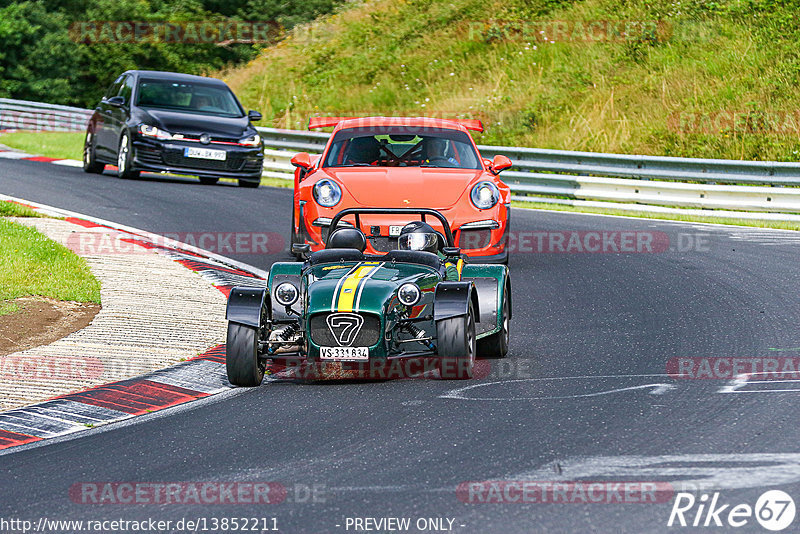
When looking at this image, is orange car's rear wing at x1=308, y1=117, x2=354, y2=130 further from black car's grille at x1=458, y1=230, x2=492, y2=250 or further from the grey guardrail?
the grey guardrail

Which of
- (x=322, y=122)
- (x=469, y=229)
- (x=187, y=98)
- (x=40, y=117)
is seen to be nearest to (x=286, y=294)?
(x=469, y=229)

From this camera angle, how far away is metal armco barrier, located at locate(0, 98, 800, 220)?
1831 centimetres

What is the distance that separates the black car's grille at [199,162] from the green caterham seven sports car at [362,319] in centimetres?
1096

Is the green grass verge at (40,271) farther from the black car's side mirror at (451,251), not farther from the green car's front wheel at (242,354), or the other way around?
the black car's side mirror at (451,251)

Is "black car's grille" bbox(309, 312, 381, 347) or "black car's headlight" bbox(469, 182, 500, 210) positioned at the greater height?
"black car's headlight" bbox(469, 182, 500, 210)

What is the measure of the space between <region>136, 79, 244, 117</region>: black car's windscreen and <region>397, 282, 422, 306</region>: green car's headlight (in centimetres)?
1298

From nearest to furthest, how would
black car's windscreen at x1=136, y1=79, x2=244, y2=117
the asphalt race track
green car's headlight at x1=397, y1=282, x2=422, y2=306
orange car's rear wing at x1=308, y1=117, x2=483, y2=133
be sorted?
the asphalt race track → green car's headlight at x1=397, y1=282, x2=422, y2=306 → orange car's rear wing at x1=308, y1=117, x2=483, y2=133 → black car's windscreen at x1=136, y1=79, x2=244, y2=117

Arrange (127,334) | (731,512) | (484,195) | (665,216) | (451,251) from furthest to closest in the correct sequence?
(665,216), (484,195), (127,334), (451,251), (731,512)

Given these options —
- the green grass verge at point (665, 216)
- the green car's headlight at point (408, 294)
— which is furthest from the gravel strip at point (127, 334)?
the green grass verge at point (665, 216)

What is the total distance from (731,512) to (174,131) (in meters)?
15.2

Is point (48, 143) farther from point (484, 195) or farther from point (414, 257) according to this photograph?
point (414, 257)

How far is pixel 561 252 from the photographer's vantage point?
46.2 feet

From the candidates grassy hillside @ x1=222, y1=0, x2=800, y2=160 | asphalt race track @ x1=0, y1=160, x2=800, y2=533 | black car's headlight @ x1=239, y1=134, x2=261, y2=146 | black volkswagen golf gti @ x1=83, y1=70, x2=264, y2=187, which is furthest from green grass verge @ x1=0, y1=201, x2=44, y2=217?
grassy hillside @ x1=222, y1=0, x2=800, y2=160

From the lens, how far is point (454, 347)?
757 cm
